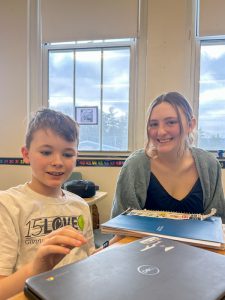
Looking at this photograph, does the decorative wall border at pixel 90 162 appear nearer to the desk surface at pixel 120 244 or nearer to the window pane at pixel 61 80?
the window pane at pixel 61 80

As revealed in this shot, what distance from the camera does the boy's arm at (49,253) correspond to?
0.51 metres

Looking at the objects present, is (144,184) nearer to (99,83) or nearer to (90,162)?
(90,162)

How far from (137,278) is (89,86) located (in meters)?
Result: 2.63

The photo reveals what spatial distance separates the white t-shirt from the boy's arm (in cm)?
8

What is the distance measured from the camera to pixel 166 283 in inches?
15.7

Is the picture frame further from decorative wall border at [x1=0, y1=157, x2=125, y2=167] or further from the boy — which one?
the boy

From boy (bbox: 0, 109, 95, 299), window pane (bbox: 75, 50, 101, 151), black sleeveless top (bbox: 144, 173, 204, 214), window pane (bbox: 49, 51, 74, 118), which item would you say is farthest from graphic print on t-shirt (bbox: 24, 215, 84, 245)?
window pane (bbox: 49, 51, 74, 118)

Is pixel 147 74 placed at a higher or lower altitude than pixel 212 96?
higher

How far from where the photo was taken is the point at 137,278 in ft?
1.34

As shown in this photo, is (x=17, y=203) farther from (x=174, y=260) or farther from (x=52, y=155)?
(x=174, y=260)

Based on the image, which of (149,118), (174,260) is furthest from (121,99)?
(174,260)

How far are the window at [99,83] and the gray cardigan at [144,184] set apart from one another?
63.8 inches

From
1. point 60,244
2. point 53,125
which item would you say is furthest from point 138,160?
point 60,244

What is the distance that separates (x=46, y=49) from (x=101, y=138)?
1122 millimetres
